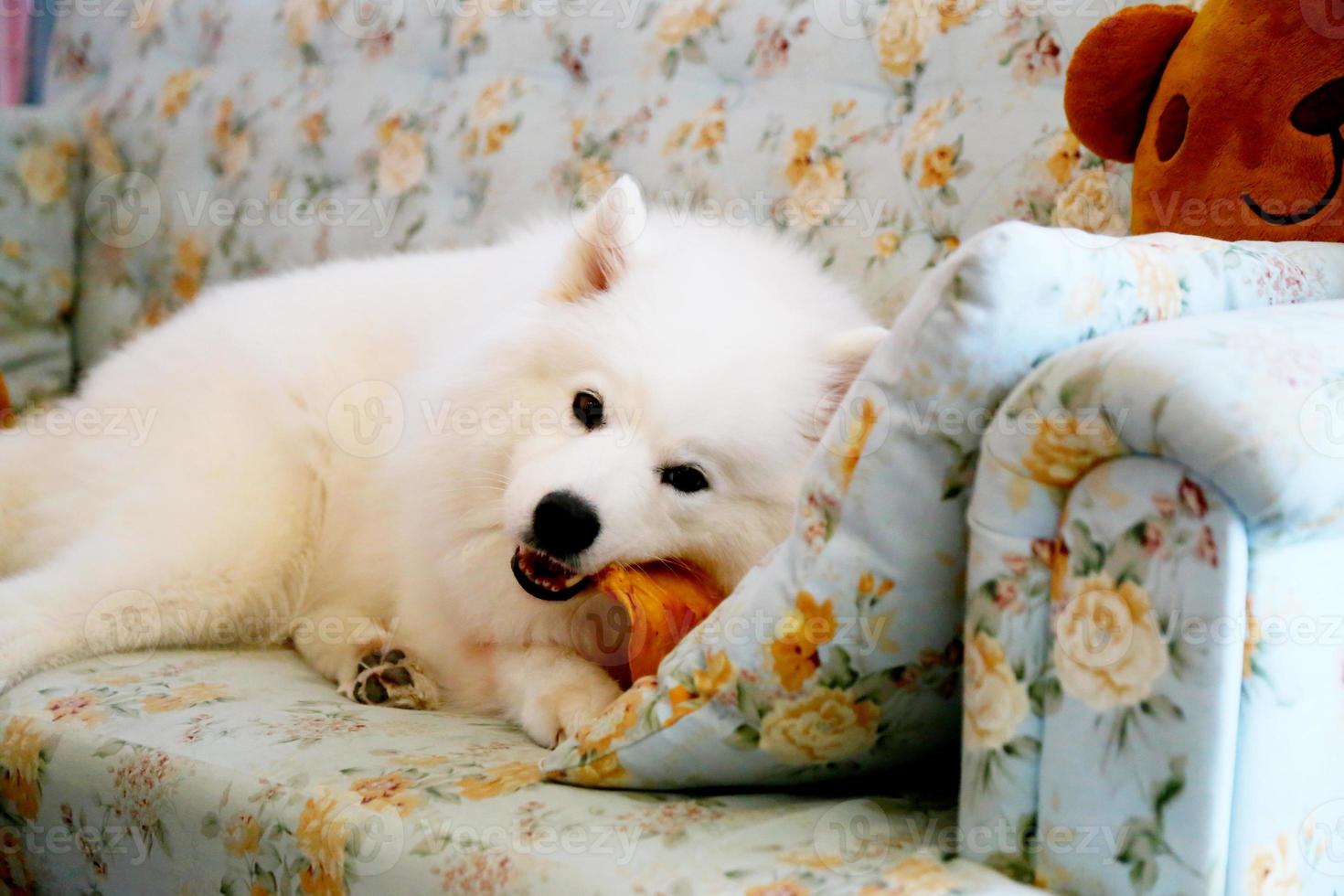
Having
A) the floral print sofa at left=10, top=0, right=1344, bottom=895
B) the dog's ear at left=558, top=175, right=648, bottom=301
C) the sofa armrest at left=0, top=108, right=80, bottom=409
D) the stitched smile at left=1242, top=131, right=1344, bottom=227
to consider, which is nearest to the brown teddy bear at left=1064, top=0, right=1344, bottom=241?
the stitched smile at left=1242, top=131, right=1344, bottom=227

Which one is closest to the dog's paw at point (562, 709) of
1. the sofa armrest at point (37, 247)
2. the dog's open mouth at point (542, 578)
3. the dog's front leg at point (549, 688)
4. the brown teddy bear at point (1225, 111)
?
the dog's front leg at point (549, 688)

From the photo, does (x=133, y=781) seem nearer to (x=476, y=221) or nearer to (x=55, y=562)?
(x=55, y=562)

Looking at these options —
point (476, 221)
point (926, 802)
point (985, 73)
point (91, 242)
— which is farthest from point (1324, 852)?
point (91, 242)

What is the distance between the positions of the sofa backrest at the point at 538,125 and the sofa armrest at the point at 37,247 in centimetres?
6

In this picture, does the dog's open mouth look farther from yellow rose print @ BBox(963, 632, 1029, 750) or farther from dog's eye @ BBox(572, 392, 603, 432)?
yellow rose print @ BBox(963, 632, 1029, 750)

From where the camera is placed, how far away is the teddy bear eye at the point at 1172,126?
1507 mm

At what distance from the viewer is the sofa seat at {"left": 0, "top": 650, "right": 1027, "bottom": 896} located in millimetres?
997

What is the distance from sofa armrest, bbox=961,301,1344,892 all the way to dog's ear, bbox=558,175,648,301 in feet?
2.62

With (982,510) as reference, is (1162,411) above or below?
above

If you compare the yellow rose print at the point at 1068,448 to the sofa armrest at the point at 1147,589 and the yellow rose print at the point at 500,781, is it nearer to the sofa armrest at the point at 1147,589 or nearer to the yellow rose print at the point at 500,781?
the sofa armrest at the point at 1147,589

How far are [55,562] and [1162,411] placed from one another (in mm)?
1703

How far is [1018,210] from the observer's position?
2.07m

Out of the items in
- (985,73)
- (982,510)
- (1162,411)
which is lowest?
(982,510)

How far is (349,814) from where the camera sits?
114 centimetres
